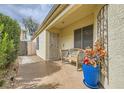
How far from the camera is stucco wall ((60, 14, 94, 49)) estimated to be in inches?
274

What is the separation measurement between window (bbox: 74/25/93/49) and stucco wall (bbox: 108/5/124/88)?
339cm

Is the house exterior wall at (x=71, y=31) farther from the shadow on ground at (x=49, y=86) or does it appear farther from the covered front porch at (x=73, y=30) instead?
the shadow on ground at (x=49, y=86)

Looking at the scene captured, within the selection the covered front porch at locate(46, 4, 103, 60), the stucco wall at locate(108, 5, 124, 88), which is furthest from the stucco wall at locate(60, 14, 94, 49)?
the stucco wall at locate(108, 5, 124, 88)

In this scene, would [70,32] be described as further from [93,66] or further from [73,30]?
[93,66]

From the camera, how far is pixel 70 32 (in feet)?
29.5

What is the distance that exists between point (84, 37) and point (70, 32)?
1.87m

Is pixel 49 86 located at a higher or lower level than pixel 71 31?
lower

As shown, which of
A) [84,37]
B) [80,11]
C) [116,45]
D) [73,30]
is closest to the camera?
[116,45]

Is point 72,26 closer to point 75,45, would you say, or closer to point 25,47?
point 75,45

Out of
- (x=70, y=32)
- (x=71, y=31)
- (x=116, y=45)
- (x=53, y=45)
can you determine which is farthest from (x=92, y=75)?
(x=53, y=45)

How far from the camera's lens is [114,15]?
3057mm

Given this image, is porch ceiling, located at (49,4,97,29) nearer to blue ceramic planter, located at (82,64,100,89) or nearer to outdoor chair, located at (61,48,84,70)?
outdoor chair, located at (61,48,84,70)

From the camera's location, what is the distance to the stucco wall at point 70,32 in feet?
22.8

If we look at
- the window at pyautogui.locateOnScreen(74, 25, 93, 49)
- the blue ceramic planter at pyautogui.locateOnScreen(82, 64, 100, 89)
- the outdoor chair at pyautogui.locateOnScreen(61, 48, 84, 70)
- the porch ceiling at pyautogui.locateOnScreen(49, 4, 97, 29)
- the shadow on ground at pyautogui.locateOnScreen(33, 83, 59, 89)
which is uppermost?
the porch ceiling at pyautogui.locateOnScreen(49, 4, 97, 29)
